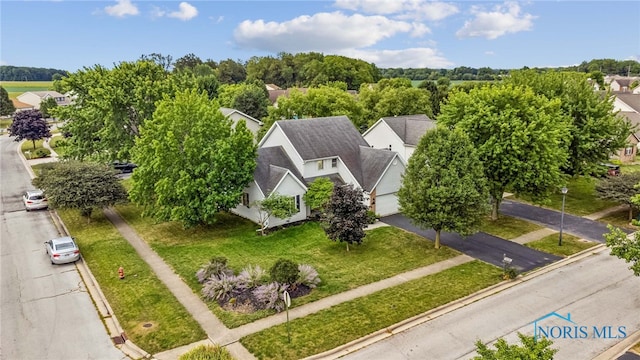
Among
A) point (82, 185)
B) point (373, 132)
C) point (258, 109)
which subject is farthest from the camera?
point (258, 109)

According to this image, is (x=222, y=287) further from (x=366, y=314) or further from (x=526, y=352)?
(x=526, y=352)

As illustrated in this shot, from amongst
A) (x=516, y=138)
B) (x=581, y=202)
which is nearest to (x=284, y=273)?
(x=516, y=138)

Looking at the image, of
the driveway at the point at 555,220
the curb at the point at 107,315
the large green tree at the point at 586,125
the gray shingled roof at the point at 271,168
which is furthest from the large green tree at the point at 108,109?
the large green tree at the point at 586,125

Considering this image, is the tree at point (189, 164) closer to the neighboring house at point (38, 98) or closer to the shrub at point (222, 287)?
the shrub at point (222, 287)

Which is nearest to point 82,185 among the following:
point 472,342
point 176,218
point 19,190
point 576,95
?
point 176,218

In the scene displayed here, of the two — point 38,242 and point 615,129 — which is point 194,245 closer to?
point 38,242

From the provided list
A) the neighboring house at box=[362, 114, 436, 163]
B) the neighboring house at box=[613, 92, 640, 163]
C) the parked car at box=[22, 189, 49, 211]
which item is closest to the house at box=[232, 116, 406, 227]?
the neighboring house at box=[362, 114, 436, 163]
